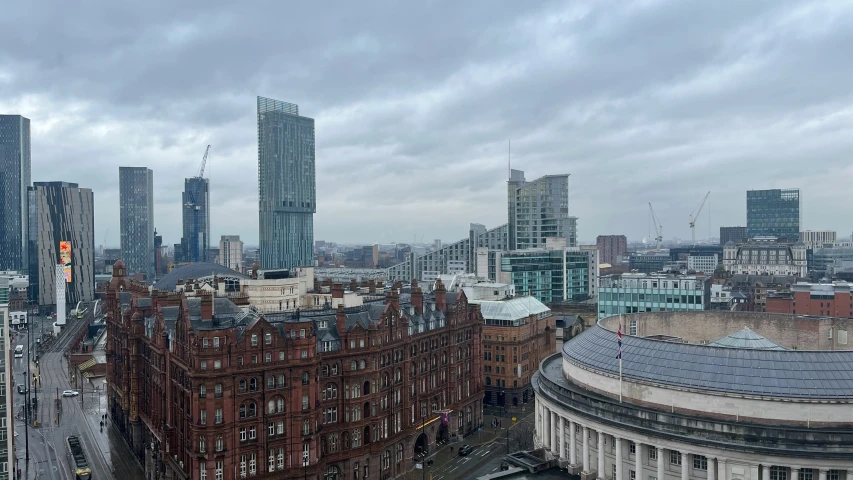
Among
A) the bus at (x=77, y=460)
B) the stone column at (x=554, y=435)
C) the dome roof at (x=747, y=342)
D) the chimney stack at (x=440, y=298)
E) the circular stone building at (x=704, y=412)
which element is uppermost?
the chimney stack at (x=440, y=298)

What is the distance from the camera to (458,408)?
476 ft

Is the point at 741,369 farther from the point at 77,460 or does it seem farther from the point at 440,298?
the point at 77,460

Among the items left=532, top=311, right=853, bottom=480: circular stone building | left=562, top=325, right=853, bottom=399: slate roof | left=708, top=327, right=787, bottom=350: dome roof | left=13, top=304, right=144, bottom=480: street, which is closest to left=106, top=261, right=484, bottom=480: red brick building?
left=13, top=304, right=144, bottom=480: street

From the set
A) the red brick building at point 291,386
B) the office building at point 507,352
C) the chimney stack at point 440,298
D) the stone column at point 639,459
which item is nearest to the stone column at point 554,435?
the stone column at point 639,459

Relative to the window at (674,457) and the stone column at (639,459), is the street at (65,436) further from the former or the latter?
the window at (674,457)

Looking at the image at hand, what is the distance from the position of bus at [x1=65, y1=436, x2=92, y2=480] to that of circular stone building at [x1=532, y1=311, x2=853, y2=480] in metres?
82.7

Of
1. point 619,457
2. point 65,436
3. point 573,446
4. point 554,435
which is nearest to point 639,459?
point 619,457

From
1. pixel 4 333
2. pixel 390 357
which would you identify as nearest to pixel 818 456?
pixel 390 357

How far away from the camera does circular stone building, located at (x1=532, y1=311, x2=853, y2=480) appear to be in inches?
2886

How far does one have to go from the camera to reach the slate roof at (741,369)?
254 ft

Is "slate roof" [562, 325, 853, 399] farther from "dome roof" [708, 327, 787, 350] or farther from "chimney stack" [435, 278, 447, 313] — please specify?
"chimney stack" [435, 278, 447, 313]

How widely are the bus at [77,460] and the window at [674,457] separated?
99530 millimetres

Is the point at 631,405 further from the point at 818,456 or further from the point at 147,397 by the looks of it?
the point at 147,397

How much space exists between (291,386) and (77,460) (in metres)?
55.4
